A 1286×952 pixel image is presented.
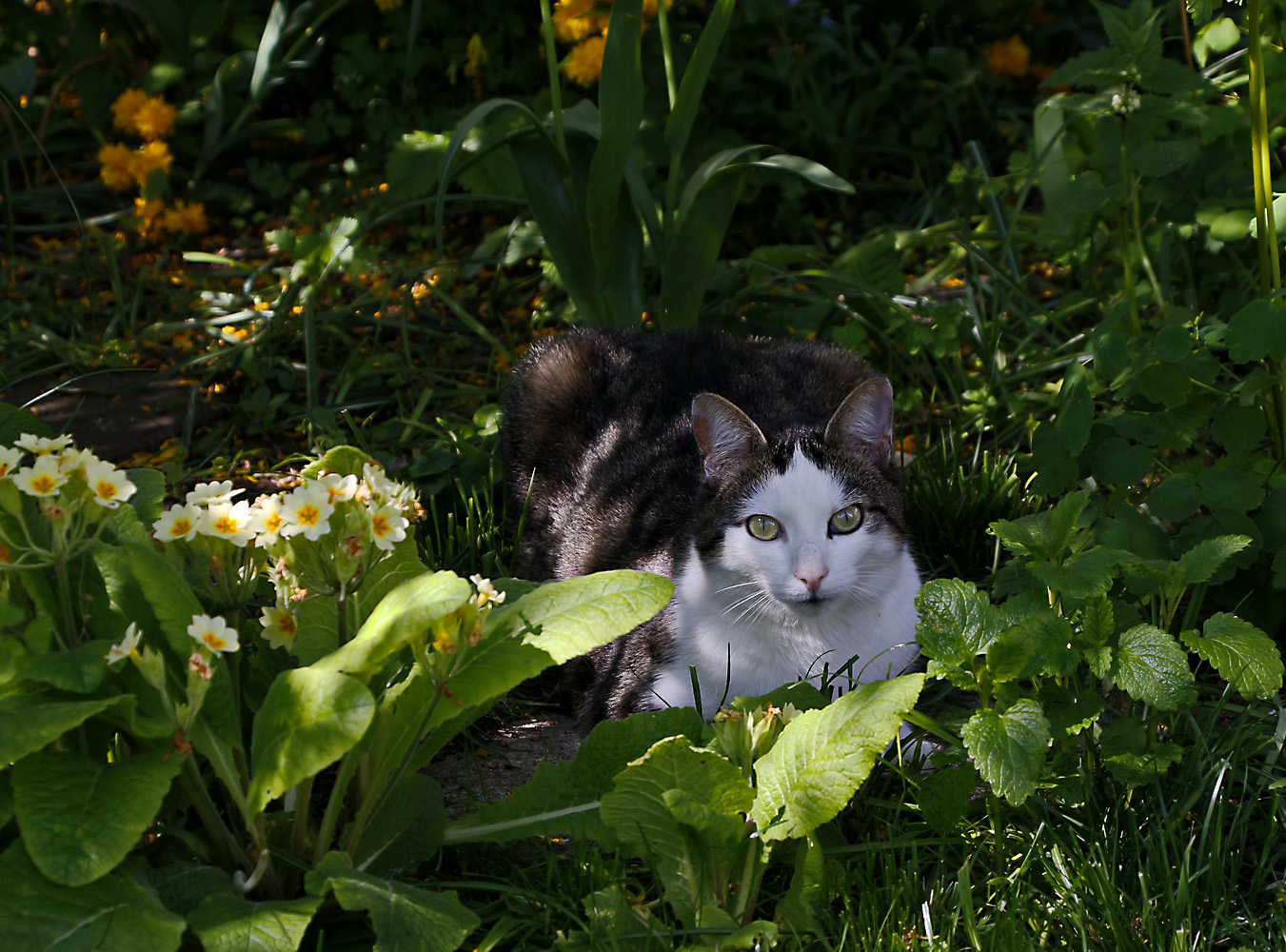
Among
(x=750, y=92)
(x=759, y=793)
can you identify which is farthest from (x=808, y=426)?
(x=750, y=92)

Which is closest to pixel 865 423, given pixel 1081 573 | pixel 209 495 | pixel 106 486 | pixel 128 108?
pixel 1081 573

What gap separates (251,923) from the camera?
1651 mm

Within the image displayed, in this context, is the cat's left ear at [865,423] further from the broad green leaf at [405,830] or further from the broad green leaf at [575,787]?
the broad green leaf at [405,830]

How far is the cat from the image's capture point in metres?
2.44

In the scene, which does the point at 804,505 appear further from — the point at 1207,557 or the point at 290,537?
the point at 290,537

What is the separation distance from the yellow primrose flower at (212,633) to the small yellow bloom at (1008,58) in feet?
14.8

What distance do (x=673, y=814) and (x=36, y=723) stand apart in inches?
33.9

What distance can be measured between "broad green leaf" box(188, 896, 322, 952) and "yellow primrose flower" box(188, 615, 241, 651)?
353mm

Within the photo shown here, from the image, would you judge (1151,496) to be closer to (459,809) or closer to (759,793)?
(759,793)

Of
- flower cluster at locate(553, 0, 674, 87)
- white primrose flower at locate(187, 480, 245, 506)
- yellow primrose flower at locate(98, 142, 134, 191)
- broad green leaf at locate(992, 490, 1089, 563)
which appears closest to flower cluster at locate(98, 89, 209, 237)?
yellow primrose flower at locate(98, 142, 134, 191)

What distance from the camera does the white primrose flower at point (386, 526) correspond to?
1.79 metres

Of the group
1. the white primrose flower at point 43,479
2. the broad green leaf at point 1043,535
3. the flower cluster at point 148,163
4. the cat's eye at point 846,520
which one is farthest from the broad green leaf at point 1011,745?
the flower cluster at point 148,163

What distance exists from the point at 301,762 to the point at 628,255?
2.32 metres

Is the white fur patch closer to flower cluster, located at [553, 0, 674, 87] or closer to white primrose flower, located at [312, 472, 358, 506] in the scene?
white primrose flower, located at [312, 472, 358, 506]
